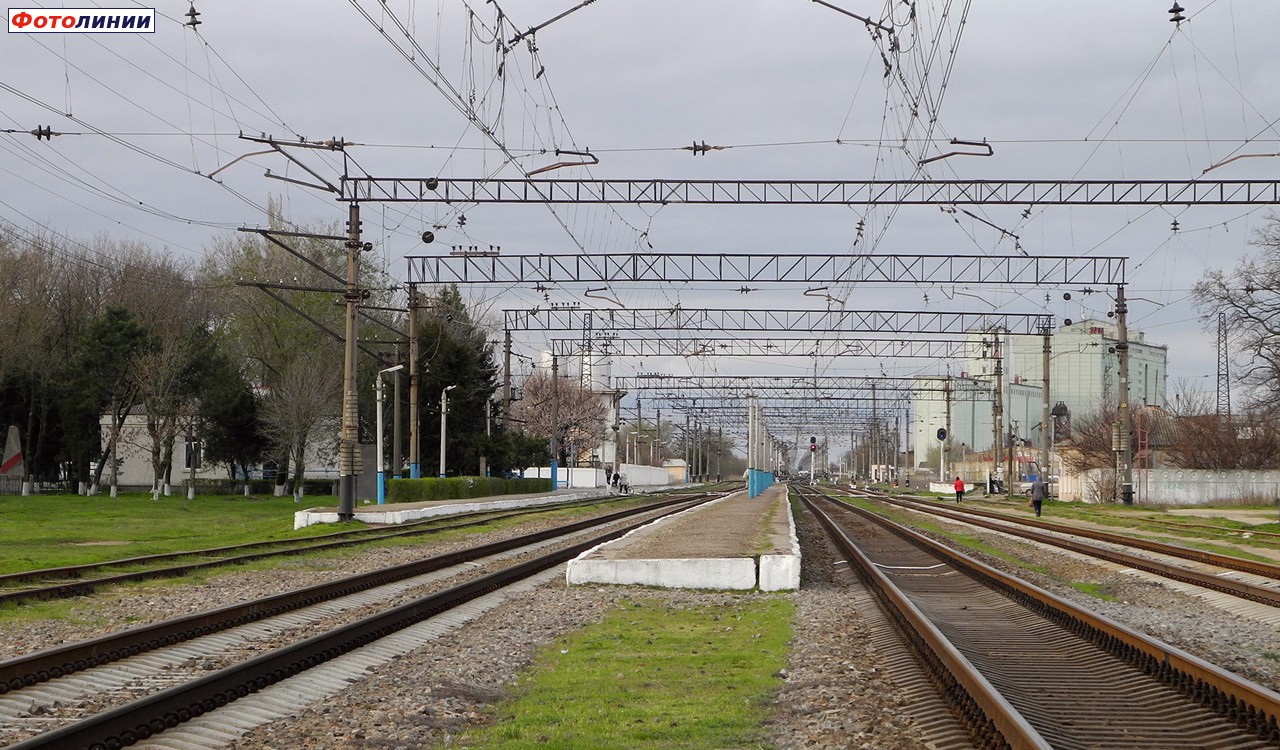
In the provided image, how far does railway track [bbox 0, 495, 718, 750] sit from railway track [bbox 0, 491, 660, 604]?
121 inches

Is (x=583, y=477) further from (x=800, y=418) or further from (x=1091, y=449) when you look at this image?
(x=800, y=418)

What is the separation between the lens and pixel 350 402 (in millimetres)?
34906

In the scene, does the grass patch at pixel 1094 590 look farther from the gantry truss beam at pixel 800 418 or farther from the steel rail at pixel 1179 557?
the gantry truss beam at pixel 800 418

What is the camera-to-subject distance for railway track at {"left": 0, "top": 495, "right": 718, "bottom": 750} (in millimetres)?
8341

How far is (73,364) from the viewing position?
61.4m

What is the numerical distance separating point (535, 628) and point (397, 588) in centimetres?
501

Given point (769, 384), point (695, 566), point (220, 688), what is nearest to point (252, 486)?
point (769, 384)

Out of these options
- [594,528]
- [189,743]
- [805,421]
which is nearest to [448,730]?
[189,743]

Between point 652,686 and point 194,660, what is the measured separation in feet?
13.7

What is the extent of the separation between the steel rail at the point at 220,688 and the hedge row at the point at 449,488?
32.2 m

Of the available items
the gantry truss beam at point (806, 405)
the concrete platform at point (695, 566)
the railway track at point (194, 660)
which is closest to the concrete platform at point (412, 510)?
the concrete platform at point (695, 566)

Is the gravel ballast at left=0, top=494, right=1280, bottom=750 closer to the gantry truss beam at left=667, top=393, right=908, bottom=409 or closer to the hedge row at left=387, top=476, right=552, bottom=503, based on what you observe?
the hedge row at left=387, top=476, right=552, bottom=503

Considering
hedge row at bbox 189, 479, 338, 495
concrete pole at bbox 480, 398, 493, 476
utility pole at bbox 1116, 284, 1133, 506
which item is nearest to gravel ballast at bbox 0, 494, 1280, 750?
utility pole at bbox 1116, 284, 1133, 506

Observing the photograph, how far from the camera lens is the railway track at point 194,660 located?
8.34 meters
